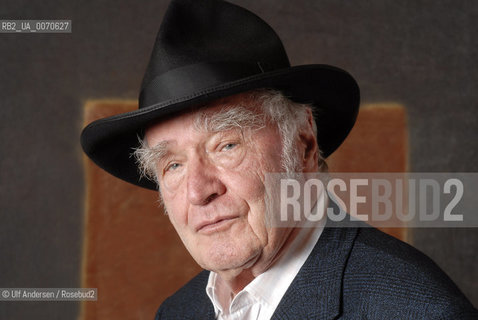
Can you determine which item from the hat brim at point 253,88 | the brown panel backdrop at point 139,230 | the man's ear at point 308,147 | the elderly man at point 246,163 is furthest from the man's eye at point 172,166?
the brown panel backdrop at point 139,230

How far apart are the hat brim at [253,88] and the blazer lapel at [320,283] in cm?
42

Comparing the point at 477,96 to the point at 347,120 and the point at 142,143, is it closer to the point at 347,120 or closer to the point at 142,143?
the point at 347,120

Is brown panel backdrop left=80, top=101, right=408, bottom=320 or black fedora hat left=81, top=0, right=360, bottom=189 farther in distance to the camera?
brown panel backdrop left=80, top=101, right=408, bottom=320

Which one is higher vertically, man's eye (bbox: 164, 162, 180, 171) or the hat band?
the hat band

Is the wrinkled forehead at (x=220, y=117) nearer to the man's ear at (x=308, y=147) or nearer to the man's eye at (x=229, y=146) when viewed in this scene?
the man's eye at (x=229, y=146)

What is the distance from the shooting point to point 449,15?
299 cm

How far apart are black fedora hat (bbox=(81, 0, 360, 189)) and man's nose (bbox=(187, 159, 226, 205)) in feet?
0.54

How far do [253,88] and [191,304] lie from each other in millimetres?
855

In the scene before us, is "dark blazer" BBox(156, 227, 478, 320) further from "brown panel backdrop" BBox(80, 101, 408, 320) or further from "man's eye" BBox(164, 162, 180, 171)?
"brown panel backdrop" BBox(80, 101, 408, 320)

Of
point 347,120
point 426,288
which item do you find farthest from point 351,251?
point 347,120

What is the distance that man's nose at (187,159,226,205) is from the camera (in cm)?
155

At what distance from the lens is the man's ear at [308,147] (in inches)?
67.7

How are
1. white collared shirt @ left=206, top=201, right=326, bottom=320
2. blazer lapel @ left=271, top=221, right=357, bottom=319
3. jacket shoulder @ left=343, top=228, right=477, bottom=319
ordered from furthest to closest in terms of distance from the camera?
white collared shirt @ left=206, top=201, right=326, bottom=320
blazer lapel @ left=271, top=221, right=357, bottom=319
jacket shoulder @ left=343, top=228, right=477, bottom=319

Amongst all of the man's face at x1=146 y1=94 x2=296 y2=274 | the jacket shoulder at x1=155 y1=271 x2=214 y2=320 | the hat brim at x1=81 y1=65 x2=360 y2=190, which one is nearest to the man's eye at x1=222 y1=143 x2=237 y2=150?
the man's face at x1=146 y1=94 x2=296 y2=274
